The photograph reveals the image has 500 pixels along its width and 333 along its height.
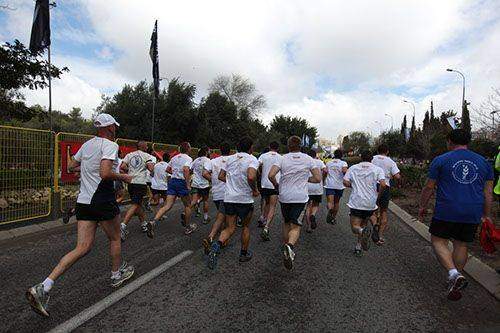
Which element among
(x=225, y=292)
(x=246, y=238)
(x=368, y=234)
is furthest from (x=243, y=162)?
(x=368, y=234)

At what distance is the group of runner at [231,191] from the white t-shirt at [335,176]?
0.02 meters

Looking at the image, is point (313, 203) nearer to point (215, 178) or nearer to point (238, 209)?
point (215, 178)

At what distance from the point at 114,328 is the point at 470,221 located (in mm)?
3905

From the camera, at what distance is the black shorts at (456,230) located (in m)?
4.18

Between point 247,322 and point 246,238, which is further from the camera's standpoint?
point 246,238

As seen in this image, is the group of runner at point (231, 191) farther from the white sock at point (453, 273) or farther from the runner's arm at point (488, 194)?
the runner's arm at point (488, 194)

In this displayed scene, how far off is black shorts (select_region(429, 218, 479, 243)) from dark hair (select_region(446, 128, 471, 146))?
0.94 metres

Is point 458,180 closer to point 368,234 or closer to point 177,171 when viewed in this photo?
point 368,234

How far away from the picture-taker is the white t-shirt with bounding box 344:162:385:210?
6.38 meters

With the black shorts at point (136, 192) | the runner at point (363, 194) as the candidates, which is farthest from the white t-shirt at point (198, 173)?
the runner at point (363, 194)

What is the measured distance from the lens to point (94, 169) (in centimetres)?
410

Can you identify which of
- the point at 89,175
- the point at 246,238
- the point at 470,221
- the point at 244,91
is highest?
the point at 244,91

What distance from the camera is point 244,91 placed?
69.8 meters

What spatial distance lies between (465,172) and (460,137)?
0.41 meters
